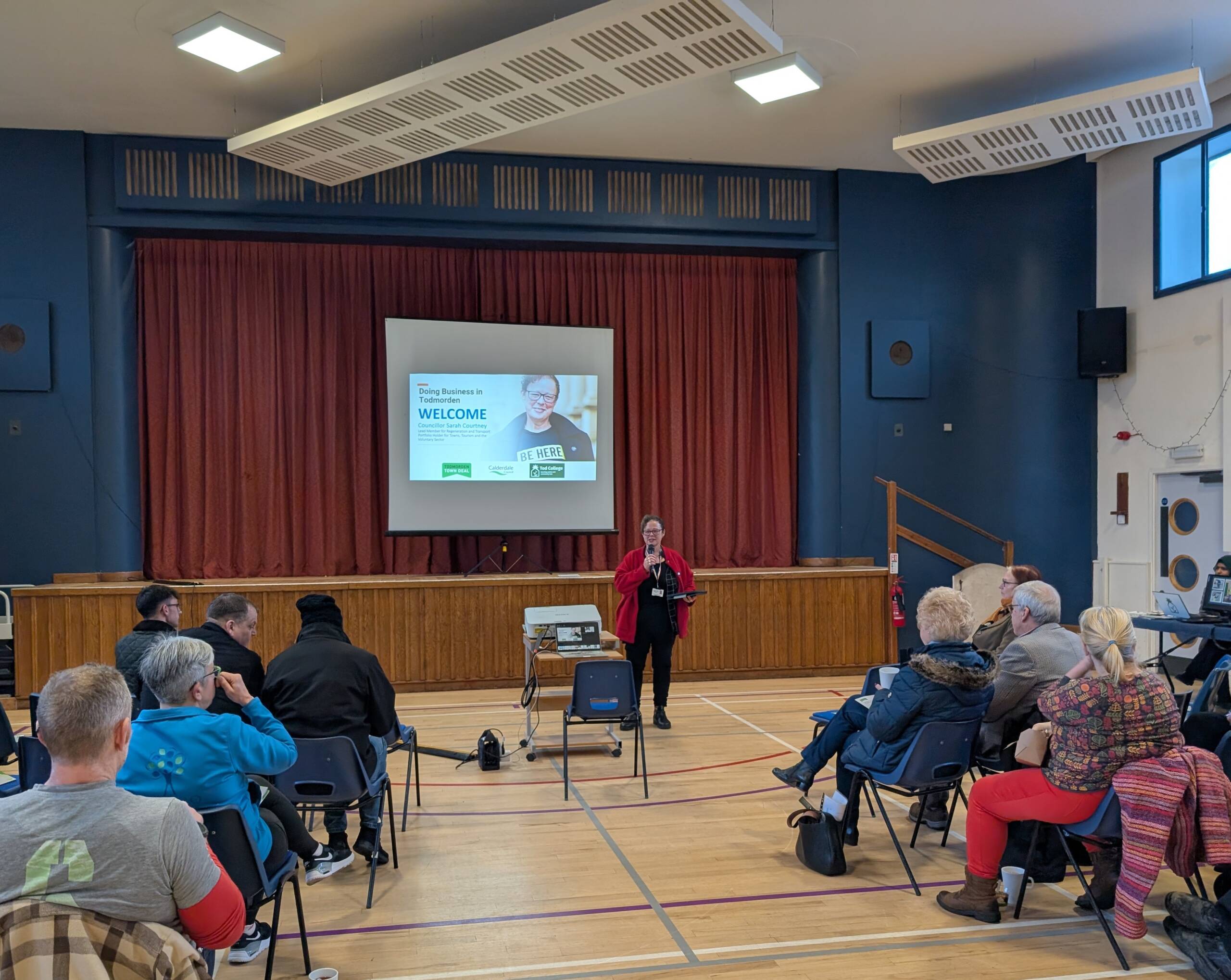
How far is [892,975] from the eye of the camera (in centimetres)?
304

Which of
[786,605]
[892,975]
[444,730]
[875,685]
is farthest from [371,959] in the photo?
[786,605]

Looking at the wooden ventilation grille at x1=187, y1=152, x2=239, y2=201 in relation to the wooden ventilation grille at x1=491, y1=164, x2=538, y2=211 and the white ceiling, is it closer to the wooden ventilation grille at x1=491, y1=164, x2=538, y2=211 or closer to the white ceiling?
the white ceiling

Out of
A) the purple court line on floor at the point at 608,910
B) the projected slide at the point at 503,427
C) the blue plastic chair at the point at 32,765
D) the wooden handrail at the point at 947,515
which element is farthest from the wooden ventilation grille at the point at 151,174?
the wooden handrail at the point at 947,515

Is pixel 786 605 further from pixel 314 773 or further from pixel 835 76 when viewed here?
pixel 314 773

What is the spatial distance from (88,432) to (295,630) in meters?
2.42

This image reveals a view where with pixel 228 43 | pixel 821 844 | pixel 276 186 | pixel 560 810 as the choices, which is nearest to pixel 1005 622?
pixel 821 844

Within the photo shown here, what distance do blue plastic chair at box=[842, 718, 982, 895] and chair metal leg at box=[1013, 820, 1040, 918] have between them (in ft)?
1.19

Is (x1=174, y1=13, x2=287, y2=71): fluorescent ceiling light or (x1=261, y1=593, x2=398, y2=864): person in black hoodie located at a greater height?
(x1=174, y1=13, x2=287, y2=71): fluorescent ceiling light

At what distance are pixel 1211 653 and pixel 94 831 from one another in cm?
631

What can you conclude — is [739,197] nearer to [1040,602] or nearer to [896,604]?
[896,604]

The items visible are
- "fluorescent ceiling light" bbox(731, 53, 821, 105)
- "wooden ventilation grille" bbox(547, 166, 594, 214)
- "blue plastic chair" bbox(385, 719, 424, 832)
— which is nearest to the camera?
"blue plastic chair" bbox(385, 719, 424, 832)

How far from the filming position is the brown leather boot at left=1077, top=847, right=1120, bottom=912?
349 centimetres

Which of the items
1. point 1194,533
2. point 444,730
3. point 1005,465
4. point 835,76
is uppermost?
point 835,76

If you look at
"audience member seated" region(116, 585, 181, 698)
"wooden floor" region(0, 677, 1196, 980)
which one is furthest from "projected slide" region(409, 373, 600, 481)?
"audience member seated" region(116, 585, 181, 698)
